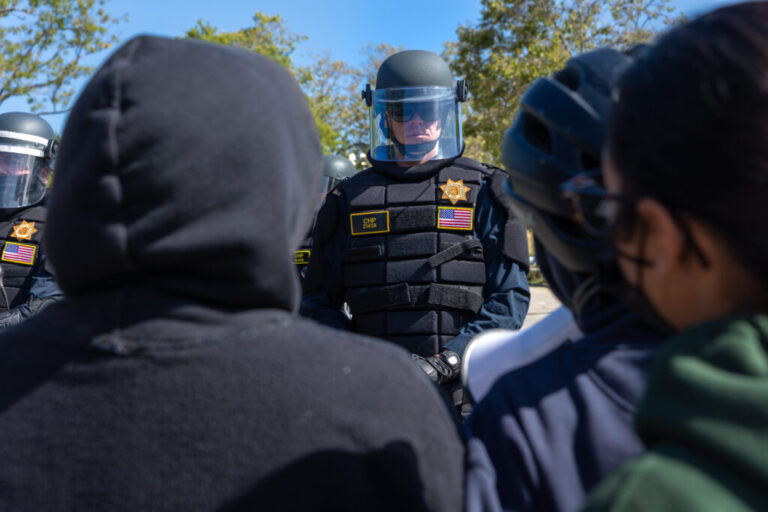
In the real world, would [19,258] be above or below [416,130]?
below

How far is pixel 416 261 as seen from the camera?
11.6 ft

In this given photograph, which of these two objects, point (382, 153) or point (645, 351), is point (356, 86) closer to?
point (382, 153)

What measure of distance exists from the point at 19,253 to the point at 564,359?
17.5 ft

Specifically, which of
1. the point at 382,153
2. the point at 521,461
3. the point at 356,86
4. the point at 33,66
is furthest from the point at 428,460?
the point at 356,86

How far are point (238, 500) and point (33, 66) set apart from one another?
740 inches

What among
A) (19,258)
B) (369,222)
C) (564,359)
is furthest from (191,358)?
(19,258)

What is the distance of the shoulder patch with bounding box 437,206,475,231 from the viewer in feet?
11.7

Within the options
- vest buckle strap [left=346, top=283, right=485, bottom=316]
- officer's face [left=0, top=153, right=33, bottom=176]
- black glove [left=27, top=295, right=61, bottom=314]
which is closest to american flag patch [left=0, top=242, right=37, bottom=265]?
black glove [left=27, top=295, right=61, bottom=314]

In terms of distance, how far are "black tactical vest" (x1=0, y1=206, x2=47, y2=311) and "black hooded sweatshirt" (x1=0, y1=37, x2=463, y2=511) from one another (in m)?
4.80

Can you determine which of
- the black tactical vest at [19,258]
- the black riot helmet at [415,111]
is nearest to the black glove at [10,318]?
the black tactical vest at [19,258]

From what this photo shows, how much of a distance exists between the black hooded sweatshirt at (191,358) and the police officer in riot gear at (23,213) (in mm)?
4353

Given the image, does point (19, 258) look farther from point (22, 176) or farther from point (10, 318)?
point (22, 176)

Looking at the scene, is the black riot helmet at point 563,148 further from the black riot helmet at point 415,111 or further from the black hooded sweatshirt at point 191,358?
the black riot helmet at point 415,111

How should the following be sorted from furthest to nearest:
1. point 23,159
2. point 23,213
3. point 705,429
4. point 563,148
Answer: point 23,159 < point 23,213 < point 563,148 < point 705,429
